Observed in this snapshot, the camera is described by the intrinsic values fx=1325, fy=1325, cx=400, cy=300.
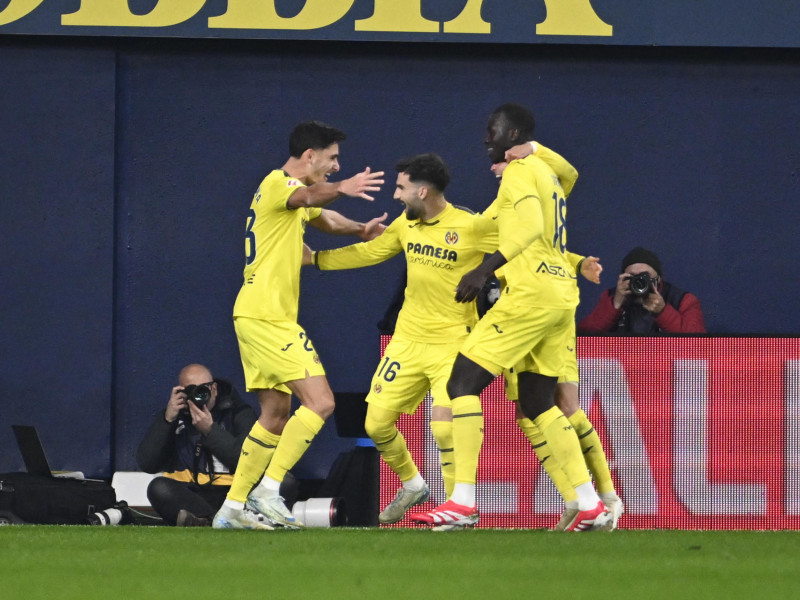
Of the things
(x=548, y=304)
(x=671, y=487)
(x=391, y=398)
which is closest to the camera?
(x=548, y=304)

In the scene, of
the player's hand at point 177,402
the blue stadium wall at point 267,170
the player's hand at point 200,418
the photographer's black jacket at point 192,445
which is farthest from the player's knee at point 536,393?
the blue stadium wall at point 267,170

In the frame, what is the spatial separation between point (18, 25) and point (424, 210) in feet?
14.2

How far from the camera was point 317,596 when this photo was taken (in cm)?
420

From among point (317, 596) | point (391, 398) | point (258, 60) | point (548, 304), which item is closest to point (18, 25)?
point (258, 60)

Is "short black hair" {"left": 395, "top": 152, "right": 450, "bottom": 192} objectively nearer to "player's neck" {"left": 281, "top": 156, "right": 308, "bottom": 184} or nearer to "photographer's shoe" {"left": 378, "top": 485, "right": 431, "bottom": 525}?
"player's neck" {"left": 281, "top": 156, "right": 308, "bottom": 184}

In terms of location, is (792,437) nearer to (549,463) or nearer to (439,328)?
(549,463)

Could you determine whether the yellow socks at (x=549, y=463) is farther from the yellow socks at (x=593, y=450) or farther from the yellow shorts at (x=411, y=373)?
the yellow shorts at (x=411, y=373)

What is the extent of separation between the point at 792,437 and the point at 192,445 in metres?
3.73

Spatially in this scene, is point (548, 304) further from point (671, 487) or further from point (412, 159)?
point (671, 487)

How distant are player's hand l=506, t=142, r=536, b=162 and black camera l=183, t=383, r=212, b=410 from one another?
2.84m

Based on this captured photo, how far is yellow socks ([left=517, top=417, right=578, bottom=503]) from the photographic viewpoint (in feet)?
21.9

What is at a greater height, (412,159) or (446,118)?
(446,118)

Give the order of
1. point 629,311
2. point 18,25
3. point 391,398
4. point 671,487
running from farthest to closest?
point 18,25 → point 629,311 → point 671,487 → point 391,398

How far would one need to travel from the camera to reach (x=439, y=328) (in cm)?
699
